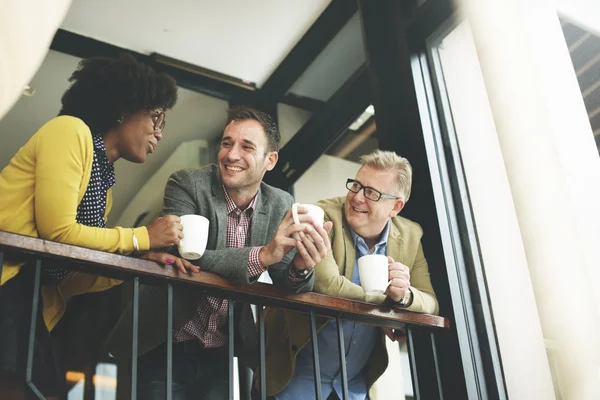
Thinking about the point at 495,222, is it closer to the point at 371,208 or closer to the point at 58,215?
the point at 371,208

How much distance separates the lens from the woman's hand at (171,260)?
1.69m

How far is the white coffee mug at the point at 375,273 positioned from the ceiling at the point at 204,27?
1.91 m

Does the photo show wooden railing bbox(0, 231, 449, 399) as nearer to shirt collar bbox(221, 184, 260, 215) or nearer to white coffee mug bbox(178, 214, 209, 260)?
white coffee mug bbox(178, 214, 209, 260)

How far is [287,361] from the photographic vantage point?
2.12 metres

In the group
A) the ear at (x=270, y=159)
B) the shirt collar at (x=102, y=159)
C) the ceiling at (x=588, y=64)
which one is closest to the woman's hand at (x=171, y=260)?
the shirt collar at (x=102, y=159)

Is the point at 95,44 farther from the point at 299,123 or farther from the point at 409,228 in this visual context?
the point at 409,228

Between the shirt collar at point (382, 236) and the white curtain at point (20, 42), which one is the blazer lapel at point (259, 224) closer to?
the shirt collar at point (382, 236)

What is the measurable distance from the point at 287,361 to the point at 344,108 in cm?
154

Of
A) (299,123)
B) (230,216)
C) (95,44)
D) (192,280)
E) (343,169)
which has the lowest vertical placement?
(192,280)

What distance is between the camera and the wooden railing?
1.52m

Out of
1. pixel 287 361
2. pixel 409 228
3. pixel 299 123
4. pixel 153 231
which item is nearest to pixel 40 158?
pixel 153 231

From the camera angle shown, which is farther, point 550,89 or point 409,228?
point 409,228

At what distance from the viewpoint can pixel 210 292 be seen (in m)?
1.80

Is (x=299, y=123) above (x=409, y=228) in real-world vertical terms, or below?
above
